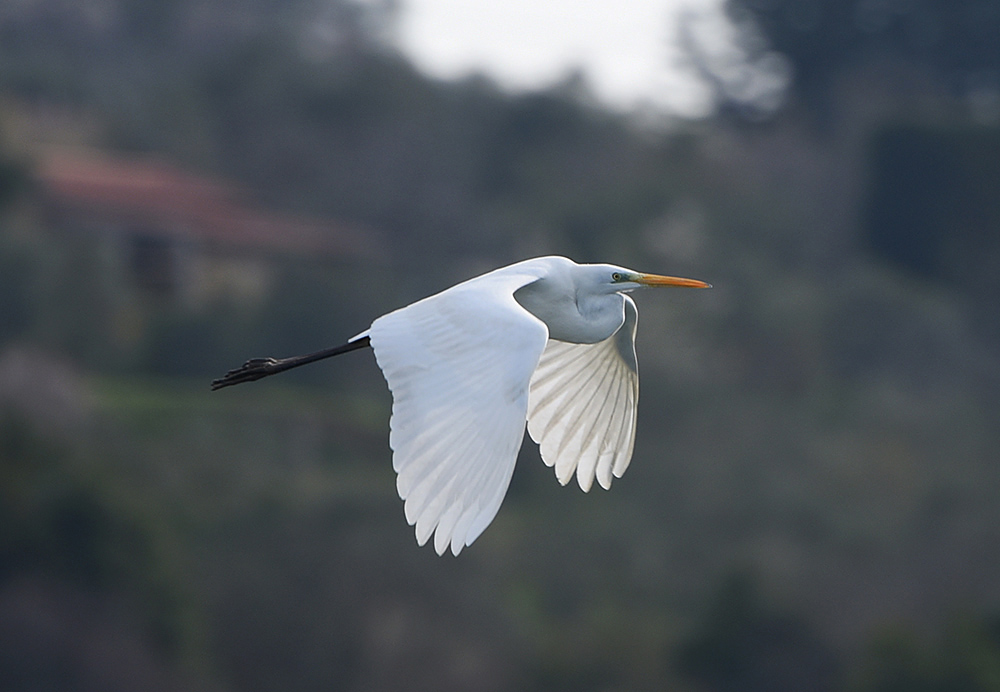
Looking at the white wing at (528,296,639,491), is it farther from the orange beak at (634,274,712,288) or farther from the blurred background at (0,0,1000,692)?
the blurred background at (0,0,1000,692)

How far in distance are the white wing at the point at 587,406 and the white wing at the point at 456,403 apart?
1.26 metres

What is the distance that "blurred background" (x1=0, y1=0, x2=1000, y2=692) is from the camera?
714 inches

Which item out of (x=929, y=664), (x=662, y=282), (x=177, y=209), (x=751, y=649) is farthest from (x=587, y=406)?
(x=177, y=209)

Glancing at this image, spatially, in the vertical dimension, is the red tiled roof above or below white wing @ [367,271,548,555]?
above

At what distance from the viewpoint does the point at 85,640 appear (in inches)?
707

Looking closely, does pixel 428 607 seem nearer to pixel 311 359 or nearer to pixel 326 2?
pixel 311 359

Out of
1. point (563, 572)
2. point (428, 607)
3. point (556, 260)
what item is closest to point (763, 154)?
point (563, 572)

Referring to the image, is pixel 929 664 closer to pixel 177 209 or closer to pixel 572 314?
pixel 572 314

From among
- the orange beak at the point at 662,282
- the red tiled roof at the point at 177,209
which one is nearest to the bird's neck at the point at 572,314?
the orange beak at the point at 662,282

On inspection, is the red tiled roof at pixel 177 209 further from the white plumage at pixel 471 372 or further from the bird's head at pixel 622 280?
the white plumage at pixel 471 372

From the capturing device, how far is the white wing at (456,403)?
4.52m

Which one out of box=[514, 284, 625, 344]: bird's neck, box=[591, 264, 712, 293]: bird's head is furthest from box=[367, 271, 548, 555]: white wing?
box=[591, 264, 712, 293]: bird's head

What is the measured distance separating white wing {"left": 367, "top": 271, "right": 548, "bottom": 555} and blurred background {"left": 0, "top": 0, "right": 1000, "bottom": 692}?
1258cm

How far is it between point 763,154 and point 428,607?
2209 cm
